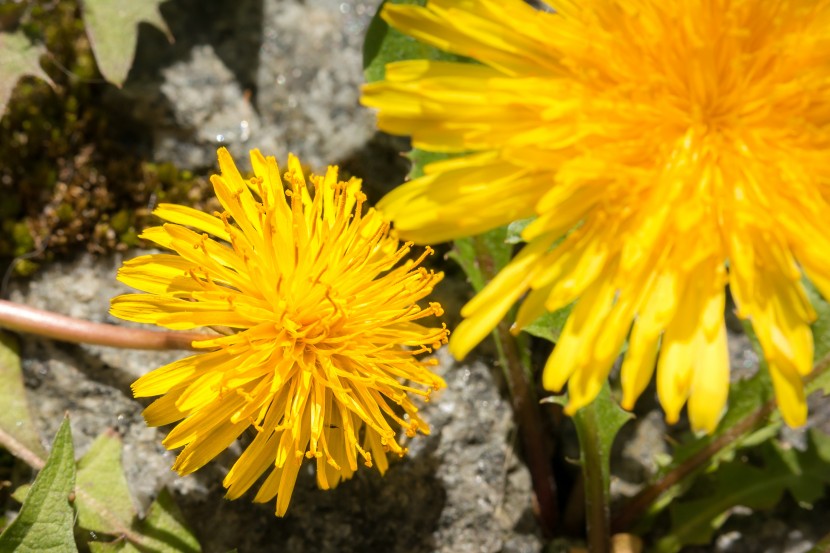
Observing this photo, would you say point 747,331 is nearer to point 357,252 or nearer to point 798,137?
point 798,137

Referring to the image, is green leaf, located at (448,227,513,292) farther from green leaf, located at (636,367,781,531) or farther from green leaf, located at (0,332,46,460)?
green leaf, located at (0,332,46,460)

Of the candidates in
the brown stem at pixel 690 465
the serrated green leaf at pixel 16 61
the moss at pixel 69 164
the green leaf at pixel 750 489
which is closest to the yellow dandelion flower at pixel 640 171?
the brown stem at pixel 690 465

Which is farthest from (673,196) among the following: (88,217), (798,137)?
(88,217)

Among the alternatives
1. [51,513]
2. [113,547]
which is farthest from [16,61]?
[113,547]

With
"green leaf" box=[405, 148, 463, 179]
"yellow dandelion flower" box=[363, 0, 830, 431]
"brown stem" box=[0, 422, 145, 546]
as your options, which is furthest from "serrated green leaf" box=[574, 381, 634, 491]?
"brown stem" box=[0, 422, 145, 546]

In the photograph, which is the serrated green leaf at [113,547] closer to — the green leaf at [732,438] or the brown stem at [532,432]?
the brown stem at [532,432]
